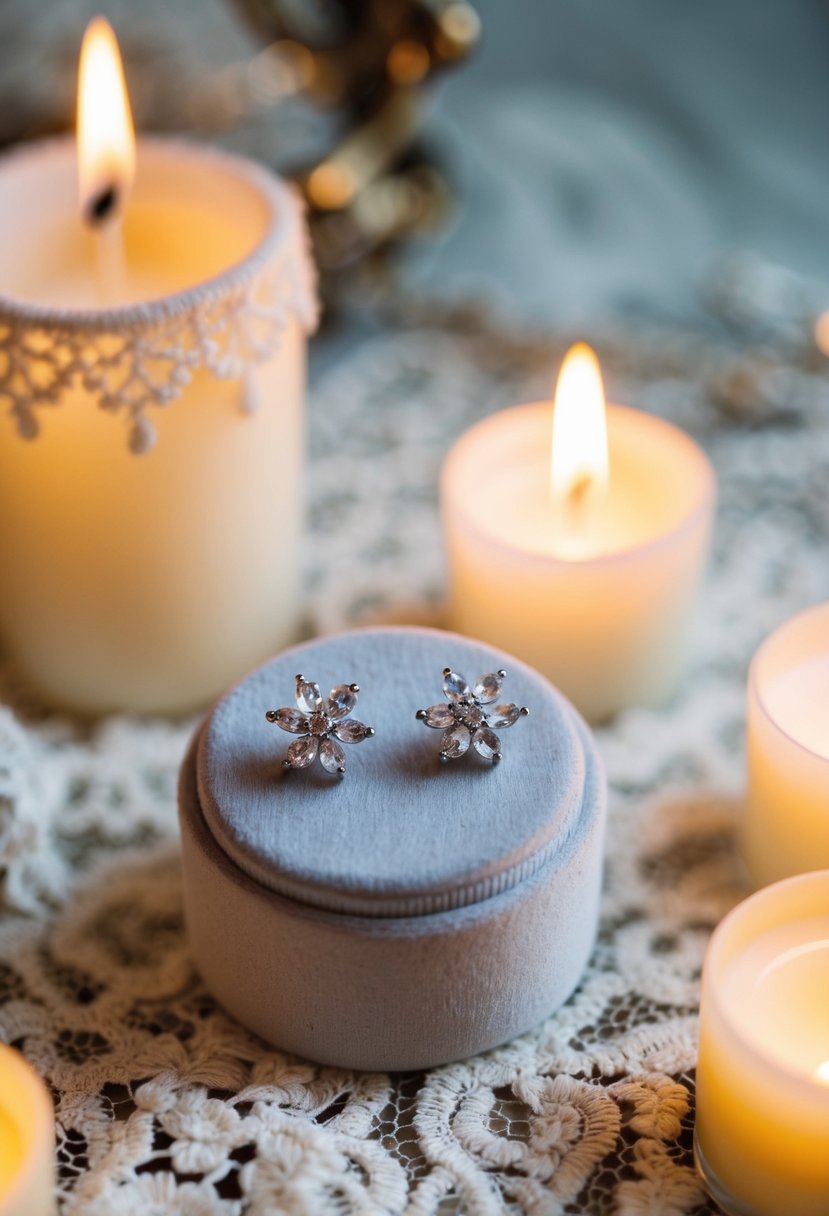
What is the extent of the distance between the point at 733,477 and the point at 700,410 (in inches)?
3.0

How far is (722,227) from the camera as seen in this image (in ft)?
4.51

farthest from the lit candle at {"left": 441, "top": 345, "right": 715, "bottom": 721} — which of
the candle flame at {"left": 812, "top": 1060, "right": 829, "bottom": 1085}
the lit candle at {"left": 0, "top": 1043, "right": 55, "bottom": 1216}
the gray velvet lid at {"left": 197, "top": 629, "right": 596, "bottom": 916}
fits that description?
the lit candle at {"left": 0, "top": 1043, "right": 55, "bottom": 1216}

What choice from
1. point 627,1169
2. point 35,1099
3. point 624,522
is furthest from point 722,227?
point 35,1099

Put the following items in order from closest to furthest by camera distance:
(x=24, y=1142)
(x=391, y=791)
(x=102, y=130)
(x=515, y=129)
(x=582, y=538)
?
(x=24, y=1142) → (x=391, y=791) → (x=102, y=130) → (x=582, y=538) → (x=515, y=129)

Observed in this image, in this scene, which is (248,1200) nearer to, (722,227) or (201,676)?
(201,676)

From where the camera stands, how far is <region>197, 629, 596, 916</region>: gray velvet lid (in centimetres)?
74

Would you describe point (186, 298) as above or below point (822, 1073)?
above

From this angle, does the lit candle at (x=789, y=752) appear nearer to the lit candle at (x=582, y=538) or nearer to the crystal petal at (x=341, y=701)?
the lit candle at (x=582, y=538)

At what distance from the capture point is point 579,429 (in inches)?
39.3

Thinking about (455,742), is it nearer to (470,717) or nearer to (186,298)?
(470,717)

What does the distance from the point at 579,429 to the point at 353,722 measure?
11.8 inches

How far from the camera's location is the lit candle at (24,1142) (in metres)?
0.63

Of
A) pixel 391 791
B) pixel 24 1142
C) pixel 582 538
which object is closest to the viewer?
pixel 24 1142

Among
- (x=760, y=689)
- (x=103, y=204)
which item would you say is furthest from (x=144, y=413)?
(x=760, y=689)
